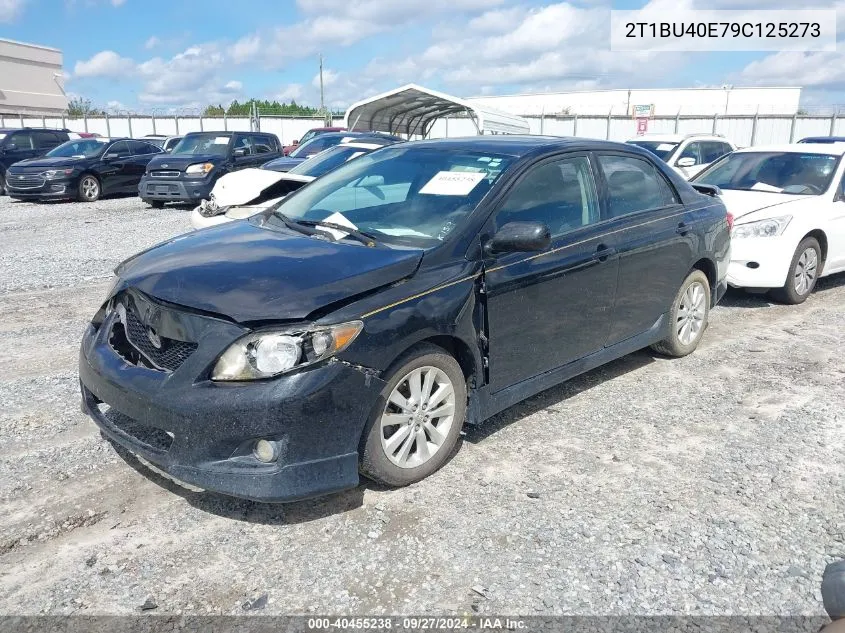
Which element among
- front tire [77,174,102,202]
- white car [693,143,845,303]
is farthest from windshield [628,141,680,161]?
front tire [77,174,102,202]

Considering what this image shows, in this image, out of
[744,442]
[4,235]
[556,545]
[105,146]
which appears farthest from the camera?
[105,146]

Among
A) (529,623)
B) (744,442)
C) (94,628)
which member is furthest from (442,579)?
(744,442)

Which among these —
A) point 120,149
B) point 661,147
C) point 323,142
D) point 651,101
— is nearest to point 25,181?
point 120,149

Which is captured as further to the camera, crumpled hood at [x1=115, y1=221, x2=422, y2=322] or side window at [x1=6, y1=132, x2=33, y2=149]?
side window at [x1=6, y1=132, x2=33, y2=149]

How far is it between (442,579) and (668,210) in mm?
3466

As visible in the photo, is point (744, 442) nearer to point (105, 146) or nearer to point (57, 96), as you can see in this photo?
point (105, 146)

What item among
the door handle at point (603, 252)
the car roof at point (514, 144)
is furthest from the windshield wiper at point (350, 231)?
the door handle at point (603, 252)

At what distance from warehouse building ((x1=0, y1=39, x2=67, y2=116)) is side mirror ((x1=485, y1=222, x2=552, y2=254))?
6772 centimetres

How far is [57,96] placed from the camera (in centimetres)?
6781

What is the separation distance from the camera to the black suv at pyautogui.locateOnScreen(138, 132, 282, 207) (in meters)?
14.5

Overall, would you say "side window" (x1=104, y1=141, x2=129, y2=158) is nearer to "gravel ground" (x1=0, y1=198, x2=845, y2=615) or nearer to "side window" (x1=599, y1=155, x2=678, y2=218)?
"gravel ground" (x1=0, y1=198, x2=845, y2=615)

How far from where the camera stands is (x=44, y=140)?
1909 cm

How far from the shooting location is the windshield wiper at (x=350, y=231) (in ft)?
12.4

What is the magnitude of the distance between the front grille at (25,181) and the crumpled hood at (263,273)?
14.2 meters
